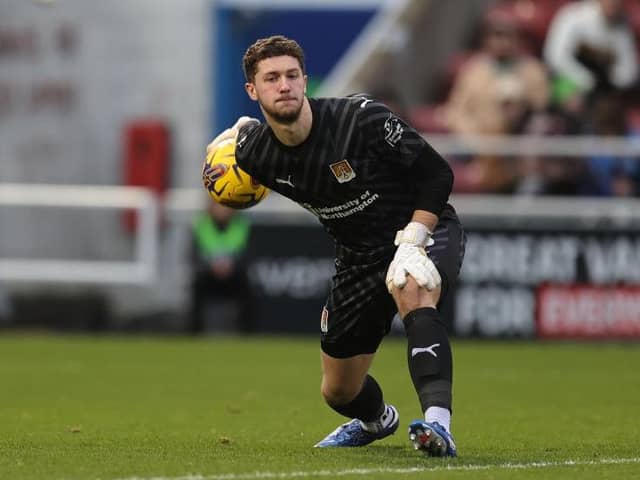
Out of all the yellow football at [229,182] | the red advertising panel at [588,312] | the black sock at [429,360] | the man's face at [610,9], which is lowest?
the red advertising panel at [588,312]

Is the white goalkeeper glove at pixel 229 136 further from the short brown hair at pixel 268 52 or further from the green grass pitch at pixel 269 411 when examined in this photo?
the green grass pitch at pixel 269 411

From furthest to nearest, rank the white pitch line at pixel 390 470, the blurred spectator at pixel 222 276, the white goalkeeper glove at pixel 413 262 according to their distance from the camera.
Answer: the blurred spectator at pixel 222 276
the white goalkeeper glove at pixel 413 262
the white pitch line at pixel 390 470

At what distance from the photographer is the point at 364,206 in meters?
7.57

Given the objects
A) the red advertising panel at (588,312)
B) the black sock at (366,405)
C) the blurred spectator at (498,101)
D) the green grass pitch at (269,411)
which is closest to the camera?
the green grass pitch at (269,411)

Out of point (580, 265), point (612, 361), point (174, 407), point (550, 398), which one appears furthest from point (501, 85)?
point (174, 407)

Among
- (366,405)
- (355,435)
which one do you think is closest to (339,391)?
(366,405)

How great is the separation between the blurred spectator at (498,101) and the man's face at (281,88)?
9.92 meters

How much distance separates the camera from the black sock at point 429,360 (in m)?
7.07

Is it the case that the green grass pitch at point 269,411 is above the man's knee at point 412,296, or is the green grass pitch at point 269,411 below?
below

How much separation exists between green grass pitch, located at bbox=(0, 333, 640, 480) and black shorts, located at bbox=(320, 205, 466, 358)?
1.78 feet

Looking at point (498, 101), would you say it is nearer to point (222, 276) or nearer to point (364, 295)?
point (222, 276)

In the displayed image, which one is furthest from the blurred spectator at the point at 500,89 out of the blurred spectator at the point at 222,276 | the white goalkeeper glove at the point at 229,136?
the white goalkeeper glove at the point at 229,136

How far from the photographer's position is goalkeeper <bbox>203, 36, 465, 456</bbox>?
7164 millimetres

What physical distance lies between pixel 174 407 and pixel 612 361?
540 centimetres
